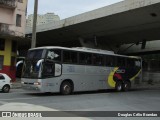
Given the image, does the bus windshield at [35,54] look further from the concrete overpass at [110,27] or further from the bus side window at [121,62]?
the concrete overpass at [110,27]

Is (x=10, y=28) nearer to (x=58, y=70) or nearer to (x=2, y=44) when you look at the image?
(x=2, y=44)

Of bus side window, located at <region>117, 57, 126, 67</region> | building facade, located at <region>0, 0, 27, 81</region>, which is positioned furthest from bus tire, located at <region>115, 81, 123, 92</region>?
building facade, located at <region>0, 0, 27, 81</region>

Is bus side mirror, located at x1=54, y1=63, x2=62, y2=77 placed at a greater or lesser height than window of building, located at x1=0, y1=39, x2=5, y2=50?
lesser

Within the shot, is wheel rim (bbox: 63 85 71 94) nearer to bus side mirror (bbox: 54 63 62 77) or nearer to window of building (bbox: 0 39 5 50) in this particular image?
bus side mirror (bbox: 54 63 62 77)

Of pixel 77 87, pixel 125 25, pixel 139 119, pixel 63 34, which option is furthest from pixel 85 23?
pixel 139 119

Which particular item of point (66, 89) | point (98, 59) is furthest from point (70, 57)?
point (98, 59)

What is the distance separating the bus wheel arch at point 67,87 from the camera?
2325cm

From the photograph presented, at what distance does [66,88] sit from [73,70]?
4.51 ft

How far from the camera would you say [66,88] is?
23500mm

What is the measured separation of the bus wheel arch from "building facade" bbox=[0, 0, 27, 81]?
1415 cm

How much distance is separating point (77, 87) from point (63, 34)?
18.8 meters

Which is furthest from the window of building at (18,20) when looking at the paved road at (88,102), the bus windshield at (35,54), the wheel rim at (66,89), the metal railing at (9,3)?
the paved road at (88,102)

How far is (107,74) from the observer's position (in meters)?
27.8

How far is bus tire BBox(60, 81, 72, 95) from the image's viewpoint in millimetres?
23234
